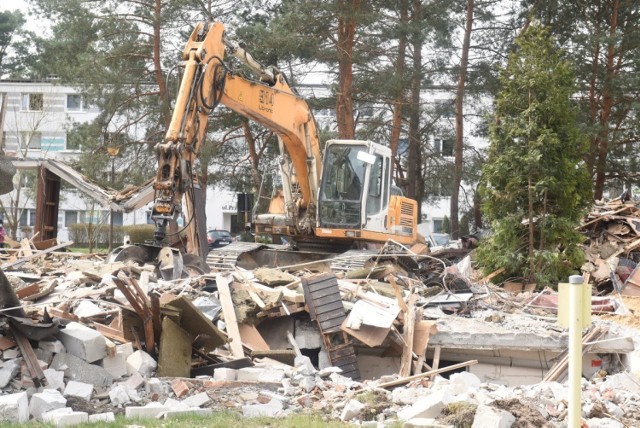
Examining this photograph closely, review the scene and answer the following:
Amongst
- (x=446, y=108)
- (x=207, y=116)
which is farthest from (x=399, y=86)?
(x=207, y=116)

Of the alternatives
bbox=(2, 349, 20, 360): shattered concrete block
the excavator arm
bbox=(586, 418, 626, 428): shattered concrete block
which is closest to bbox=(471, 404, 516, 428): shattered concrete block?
bbox=(586, 418, 626, 428): shattered concrete block

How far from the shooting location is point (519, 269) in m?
19.0

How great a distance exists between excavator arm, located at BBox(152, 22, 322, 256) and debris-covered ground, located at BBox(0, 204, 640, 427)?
136cm

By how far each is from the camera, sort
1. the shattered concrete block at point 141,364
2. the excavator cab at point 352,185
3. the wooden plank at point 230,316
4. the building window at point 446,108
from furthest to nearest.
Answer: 1. the building window at point 446,108
2. the excavator cab at point 352,185
3. the wooden plank at point 230,316
4. the shattered concrete block at point 141,364

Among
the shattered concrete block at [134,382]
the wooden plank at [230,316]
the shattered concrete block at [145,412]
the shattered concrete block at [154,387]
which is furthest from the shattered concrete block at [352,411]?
the wooden plank at [230,316]

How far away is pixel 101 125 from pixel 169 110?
281 centimetres

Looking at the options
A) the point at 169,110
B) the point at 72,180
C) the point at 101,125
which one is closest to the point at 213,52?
the point at 72,180

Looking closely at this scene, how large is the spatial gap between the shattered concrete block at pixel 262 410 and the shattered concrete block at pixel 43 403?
1525mm

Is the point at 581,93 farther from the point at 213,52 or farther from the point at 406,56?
the point at 213,52

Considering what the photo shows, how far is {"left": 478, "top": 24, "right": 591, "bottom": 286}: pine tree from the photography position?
1861 centimetres

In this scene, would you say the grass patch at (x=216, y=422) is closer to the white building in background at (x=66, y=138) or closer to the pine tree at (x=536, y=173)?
the pine tree at (x=536, y=173)

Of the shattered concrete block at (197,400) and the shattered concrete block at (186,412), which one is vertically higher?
the shattered concrete block at (186,412)

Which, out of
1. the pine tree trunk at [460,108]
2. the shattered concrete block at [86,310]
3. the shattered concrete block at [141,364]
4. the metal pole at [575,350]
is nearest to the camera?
the metal pole at [575,350]

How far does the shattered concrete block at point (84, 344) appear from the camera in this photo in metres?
8.99
